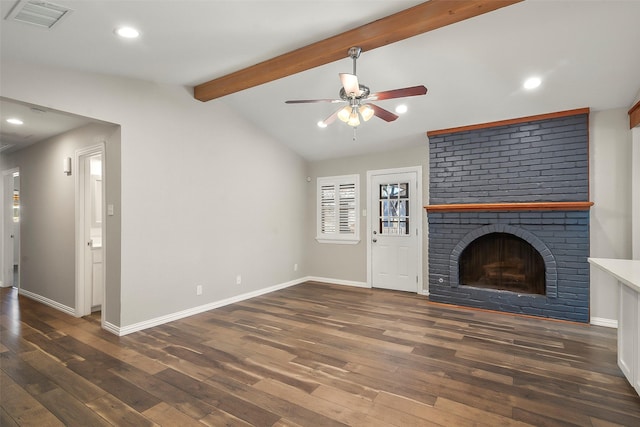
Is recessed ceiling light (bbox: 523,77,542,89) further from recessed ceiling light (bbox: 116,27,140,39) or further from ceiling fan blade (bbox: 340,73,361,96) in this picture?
recessed ceiling light (bbox: 116,27,140,39)

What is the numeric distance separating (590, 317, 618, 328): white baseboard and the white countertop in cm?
146

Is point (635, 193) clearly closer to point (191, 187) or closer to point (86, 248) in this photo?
Answer: point (191, 187)

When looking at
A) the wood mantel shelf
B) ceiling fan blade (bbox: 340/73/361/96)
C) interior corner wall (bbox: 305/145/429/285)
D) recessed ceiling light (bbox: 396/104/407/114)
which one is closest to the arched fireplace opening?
the wood mantel shelf

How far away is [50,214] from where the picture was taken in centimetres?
477

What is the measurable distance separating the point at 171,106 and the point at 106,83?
0.73 meters

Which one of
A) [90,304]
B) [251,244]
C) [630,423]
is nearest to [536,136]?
[630,423]

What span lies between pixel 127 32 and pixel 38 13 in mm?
559

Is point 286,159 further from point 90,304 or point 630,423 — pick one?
point 630,423

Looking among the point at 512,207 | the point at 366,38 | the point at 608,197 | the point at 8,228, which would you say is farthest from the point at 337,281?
the point at 8,228

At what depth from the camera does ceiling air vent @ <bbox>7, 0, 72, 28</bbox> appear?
223 centimetres

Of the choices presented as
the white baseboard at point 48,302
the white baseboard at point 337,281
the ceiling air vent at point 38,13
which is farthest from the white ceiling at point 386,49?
the white baseboard at point 337,281

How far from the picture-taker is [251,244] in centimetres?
525

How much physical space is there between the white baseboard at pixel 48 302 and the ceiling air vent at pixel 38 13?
3445 mm

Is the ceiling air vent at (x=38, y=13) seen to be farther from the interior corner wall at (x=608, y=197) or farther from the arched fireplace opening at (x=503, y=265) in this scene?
the interior corner wall at (x=608, y=197)
